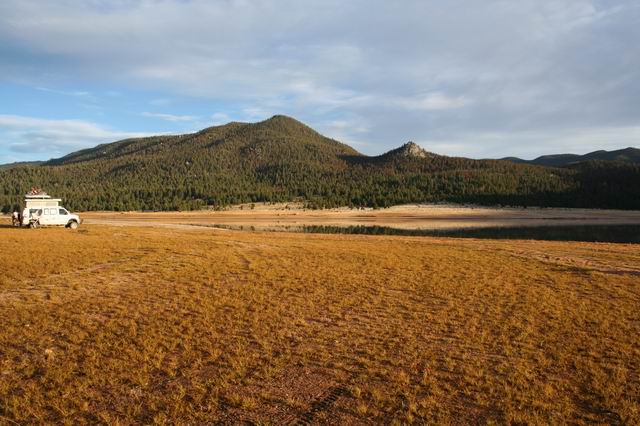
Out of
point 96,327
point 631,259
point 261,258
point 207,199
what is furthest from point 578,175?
point 96,327

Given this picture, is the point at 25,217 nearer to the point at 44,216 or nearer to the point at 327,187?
the point at 44,216

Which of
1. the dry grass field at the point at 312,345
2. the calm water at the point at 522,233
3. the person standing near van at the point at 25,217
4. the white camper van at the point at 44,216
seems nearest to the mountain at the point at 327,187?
the calm water at the point at 522,233

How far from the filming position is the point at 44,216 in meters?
37.3

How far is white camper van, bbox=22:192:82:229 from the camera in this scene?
3719cm

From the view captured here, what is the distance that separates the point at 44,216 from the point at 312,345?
36.8 m

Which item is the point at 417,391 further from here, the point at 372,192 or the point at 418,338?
the point at 372,192

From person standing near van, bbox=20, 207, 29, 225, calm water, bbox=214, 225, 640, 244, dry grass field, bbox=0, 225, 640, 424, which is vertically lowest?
calm water, bbox=214, 225, 640, 244

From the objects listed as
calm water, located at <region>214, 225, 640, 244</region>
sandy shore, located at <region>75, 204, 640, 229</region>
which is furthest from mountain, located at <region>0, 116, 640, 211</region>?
calm water, located at <region>214, 225, 640, 244</region>

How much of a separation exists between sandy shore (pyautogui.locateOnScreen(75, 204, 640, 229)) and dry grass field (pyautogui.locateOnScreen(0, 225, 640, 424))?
48.3m

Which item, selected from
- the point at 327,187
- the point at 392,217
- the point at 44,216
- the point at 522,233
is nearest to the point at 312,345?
the point at 44,216

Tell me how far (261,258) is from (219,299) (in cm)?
887

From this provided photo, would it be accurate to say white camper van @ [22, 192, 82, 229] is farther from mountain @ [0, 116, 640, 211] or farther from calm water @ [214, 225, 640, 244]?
mountain @ [0, 116, 640, 211]

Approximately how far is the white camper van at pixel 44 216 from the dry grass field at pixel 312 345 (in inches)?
819

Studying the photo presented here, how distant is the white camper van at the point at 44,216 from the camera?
3719 cm
